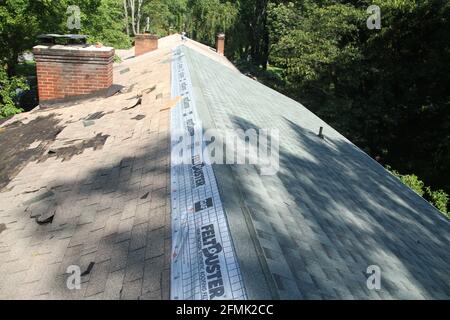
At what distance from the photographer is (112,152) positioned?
559cm

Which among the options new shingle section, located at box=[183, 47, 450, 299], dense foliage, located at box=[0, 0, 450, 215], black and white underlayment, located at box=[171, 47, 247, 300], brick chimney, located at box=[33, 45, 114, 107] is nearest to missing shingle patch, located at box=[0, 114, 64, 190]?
brick chimney, located at box=[33, 45, 114, 107]

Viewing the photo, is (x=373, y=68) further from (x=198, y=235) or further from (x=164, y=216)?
(x=198, y=235)

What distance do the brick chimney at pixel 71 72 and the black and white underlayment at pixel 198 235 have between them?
15.8 ft

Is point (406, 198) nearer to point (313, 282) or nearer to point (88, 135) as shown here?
point (313, 282)

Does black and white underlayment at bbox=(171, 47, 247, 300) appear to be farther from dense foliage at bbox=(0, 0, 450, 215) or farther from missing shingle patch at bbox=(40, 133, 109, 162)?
dense foliage at bbox=(0, 0, 450, 215)

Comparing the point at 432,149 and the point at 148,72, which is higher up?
the point at 148,72

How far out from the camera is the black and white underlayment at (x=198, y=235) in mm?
2594

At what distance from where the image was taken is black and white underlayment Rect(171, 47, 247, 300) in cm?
259

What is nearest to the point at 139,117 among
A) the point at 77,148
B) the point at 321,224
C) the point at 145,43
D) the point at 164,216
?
the point at 77,148

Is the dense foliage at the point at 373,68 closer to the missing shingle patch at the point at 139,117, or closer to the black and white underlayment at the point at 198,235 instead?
the missing shingle patch at the point at 139,117

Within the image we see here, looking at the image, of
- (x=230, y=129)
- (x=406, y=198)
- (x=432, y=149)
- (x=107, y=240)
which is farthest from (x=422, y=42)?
(x=107, y=240)

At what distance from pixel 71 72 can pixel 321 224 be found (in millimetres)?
7276

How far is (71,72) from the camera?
8.98 meters

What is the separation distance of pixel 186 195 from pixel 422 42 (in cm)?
2133
